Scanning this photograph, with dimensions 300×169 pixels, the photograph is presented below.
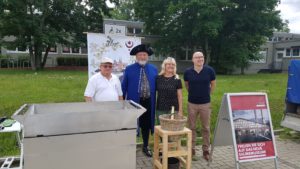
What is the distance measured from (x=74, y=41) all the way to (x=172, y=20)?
881 centimetres

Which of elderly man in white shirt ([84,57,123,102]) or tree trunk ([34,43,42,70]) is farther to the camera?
tree trunk ([34,43,42,70])

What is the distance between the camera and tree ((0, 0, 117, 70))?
812 inches

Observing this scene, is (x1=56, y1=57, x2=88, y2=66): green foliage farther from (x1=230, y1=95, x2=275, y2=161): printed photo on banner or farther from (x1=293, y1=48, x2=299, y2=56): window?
(x1=293, y1=48, x2=299, y2=56): window

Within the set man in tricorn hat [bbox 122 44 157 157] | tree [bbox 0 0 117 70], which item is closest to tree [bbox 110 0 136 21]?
tree [bbox 0 0 117 70]

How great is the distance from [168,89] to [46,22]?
71.5 feet

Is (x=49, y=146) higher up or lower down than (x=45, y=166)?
higher up

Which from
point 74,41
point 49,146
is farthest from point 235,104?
point 74,41

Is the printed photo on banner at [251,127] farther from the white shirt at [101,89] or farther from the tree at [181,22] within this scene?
the tree at [181,22]

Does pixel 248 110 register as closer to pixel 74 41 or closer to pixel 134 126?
pixel 134 126

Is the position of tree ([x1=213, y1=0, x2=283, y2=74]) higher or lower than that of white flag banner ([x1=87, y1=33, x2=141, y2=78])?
higher

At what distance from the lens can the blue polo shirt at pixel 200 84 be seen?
4367mm

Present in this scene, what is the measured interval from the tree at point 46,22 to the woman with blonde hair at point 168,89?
59.3ft

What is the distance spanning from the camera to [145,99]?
449cm

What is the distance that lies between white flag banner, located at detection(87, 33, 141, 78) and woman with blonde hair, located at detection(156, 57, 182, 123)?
4.64 feet
